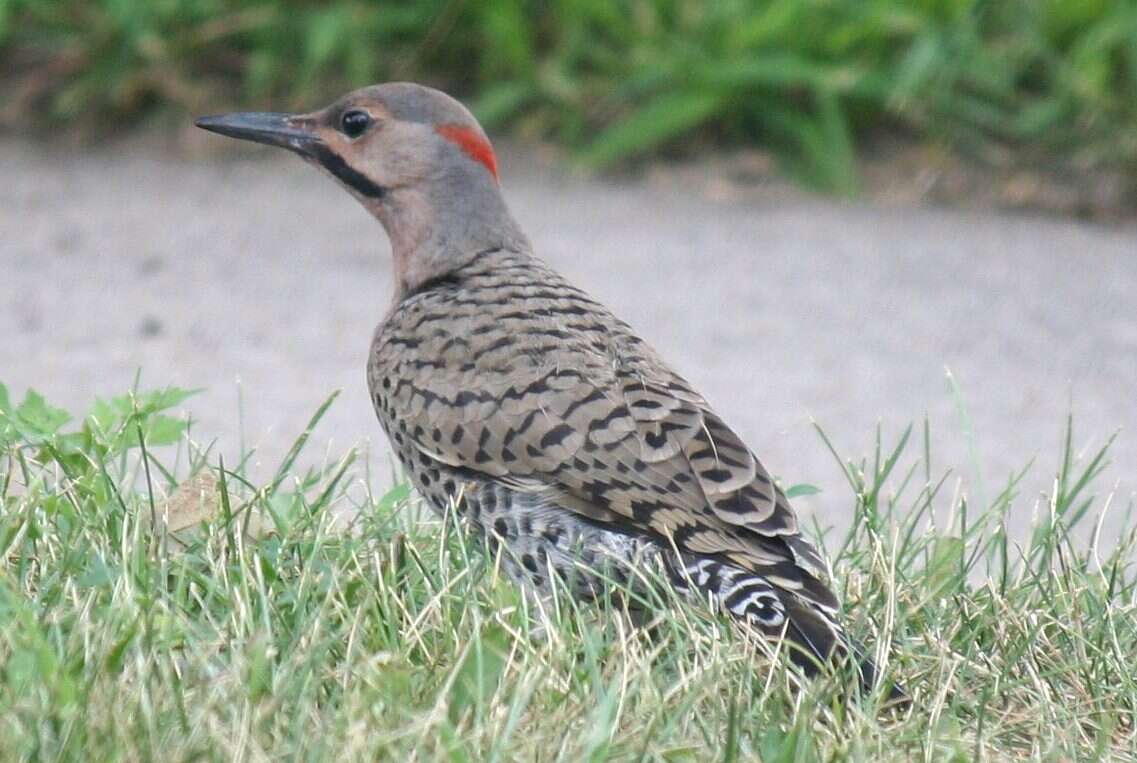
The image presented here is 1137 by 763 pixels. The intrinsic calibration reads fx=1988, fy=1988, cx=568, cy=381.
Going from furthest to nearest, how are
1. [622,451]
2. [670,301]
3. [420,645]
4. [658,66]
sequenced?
[658,66] < [670,301] < [622,451] < [420,645]

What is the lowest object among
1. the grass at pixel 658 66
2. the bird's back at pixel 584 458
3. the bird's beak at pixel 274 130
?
the bird's back at pixel 584 458

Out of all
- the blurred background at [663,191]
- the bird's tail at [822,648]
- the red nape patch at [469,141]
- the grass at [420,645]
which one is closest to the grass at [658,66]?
the blurred background at [663,191]

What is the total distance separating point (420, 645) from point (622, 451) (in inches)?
21.8

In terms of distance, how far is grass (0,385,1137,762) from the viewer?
299 cm

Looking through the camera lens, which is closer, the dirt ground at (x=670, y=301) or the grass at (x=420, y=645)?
the grass at (x=420, y=645)

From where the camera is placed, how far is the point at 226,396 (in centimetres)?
610

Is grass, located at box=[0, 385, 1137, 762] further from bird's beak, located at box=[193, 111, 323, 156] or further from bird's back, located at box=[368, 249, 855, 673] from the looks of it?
bird's beak, located at box=[193, 111, 323, 156]

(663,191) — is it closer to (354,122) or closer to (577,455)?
(354,122)

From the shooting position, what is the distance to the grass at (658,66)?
761cm

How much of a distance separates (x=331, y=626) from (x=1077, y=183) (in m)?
4.97

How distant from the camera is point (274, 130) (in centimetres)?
455

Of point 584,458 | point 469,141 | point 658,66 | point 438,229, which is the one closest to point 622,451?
point 584,458

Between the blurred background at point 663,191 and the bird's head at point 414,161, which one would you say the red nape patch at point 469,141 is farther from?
the blurred background at point 663,191

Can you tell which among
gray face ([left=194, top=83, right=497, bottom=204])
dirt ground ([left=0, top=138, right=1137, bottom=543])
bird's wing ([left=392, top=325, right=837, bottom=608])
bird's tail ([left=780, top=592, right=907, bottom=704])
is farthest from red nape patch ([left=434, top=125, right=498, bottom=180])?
bird's tail ([left=780, top=592, right=907, bottom=704])
